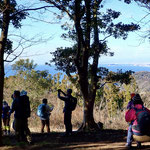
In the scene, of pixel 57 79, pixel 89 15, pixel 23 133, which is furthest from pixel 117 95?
pixel 23 133

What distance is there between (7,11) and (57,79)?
66.6 ft

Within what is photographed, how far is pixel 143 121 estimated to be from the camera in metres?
5.93

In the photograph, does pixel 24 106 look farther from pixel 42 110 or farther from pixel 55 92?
pixel 55 92

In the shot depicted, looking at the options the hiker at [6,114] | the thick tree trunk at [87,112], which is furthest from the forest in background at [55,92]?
the hiker at [6,114]

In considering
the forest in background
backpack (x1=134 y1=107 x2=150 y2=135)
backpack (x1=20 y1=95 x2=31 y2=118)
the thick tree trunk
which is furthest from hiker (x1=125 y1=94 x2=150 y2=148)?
the forest in background

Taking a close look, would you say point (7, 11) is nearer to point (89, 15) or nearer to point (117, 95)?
point (89, 15)

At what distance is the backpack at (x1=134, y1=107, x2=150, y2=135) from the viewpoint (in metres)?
5.91

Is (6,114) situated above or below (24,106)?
below

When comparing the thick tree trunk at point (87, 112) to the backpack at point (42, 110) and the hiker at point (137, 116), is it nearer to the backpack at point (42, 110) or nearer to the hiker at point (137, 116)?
the backpack at point (42, 110)

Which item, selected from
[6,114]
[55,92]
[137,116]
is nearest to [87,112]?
[6,114]

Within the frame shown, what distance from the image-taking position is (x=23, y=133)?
786 centimetres

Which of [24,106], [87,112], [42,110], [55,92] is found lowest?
[87,112]

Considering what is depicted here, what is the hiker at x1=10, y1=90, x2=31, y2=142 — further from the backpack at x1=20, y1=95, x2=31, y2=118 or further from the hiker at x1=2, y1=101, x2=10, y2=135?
the hiker at x1=2, y1=101, x2=10, y2=135

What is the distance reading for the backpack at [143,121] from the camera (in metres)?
5.91
